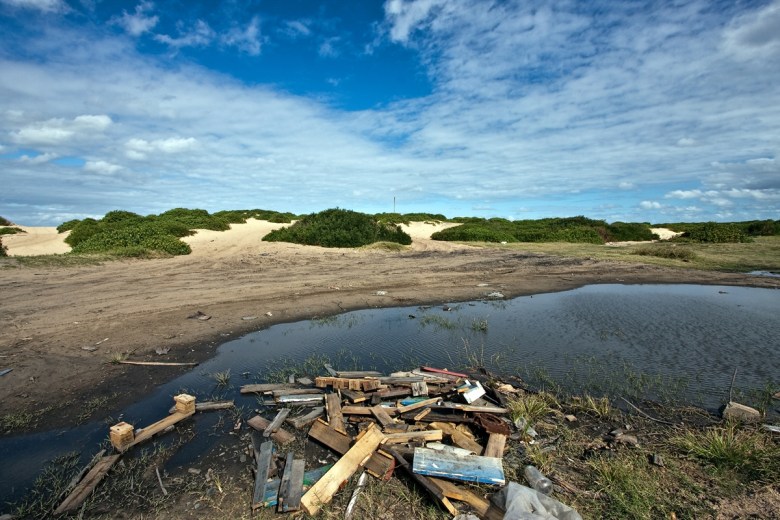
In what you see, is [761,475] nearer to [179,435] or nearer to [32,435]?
[179,435]

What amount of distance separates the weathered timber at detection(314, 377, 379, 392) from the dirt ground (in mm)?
2559

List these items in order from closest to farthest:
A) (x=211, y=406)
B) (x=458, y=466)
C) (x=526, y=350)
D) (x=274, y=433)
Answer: (x=458, y=466) < (x=274, y=433) < (x=211, y=406) < (x=526, y=350)

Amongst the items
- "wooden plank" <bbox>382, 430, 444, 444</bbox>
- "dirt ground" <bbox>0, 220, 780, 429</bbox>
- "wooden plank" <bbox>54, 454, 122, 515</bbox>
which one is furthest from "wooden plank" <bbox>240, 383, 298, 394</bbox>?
"wooden plank" <bbox>382, 430, 444, 444</bbox>

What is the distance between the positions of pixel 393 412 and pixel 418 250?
66.6ft

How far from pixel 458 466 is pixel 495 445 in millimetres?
630

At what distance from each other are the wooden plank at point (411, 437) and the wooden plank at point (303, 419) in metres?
1.10

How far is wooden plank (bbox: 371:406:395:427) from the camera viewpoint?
4568 mm

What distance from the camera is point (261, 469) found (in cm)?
381

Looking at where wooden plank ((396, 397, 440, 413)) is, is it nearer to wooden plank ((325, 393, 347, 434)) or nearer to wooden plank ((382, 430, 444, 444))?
wooden plank ((382, 430, 444, 444))

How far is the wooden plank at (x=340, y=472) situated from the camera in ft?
11.1

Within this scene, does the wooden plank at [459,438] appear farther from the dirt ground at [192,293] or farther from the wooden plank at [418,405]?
the dirt ground at [192,293]

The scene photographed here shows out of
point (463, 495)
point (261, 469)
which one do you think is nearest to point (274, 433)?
point (261, 469)

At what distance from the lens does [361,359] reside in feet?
22.9

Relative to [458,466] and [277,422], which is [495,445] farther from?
[277,422]
